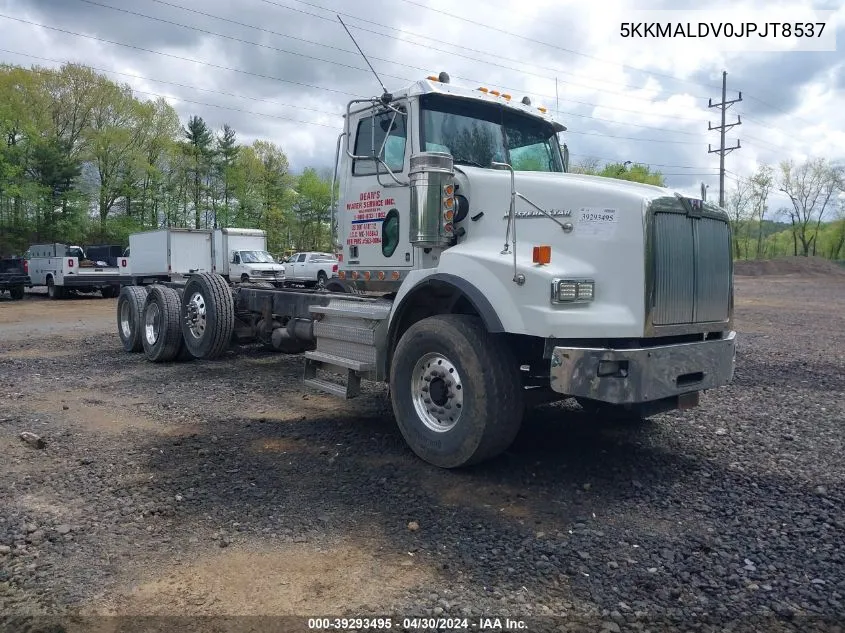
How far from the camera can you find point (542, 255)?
4.40 metres

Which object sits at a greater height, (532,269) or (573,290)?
(532,269)

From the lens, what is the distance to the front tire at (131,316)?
1033cm

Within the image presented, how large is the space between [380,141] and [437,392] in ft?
8.39

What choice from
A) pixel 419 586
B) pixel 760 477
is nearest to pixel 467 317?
pixel 419 586

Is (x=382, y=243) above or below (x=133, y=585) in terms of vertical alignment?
above

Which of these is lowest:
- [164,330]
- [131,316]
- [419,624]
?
[419,624]

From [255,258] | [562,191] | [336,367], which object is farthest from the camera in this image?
[255,258]

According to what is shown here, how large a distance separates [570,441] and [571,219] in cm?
206

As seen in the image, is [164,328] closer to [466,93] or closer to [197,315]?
[197,315]

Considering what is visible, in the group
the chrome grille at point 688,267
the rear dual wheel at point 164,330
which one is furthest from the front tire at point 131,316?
the chrome grille at point 688,267

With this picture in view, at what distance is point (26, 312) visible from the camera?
66.9 ft

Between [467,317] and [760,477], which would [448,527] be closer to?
[467,317]

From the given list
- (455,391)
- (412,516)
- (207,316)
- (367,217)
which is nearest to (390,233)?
(367,217)

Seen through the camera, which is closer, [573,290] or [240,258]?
[573,290]
